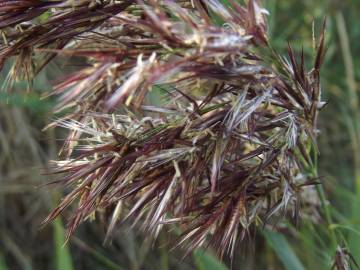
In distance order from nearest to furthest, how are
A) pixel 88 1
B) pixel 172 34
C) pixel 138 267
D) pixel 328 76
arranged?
pixel 172 34
pixel 88 1
pixel 138 267
pixel 328 76

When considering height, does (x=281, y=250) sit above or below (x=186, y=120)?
below

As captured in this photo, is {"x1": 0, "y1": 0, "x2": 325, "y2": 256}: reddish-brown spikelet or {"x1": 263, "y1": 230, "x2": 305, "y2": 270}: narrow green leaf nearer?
{"x1": 0, "y1": 0, "x2": 325, "y2": 256}: reddish-brown spikelet

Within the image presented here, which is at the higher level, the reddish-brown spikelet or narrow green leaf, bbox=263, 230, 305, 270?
the reddish-brown spikelet

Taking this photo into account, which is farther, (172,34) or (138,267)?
(138,267)

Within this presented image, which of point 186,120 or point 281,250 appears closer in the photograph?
point 186,120

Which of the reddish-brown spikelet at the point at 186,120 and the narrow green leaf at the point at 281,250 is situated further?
the narrow green leaf at the point at 281,250

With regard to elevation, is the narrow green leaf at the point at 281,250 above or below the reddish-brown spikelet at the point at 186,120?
below

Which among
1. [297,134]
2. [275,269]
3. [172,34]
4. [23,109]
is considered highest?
[23,109]

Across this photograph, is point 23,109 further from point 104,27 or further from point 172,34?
point 172,34

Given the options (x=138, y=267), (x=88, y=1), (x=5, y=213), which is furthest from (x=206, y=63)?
(x=5, y=213)

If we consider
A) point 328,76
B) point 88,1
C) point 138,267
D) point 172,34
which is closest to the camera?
point 172,34

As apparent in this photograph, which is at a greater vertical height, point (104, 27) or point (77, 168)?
point (104, 27)
